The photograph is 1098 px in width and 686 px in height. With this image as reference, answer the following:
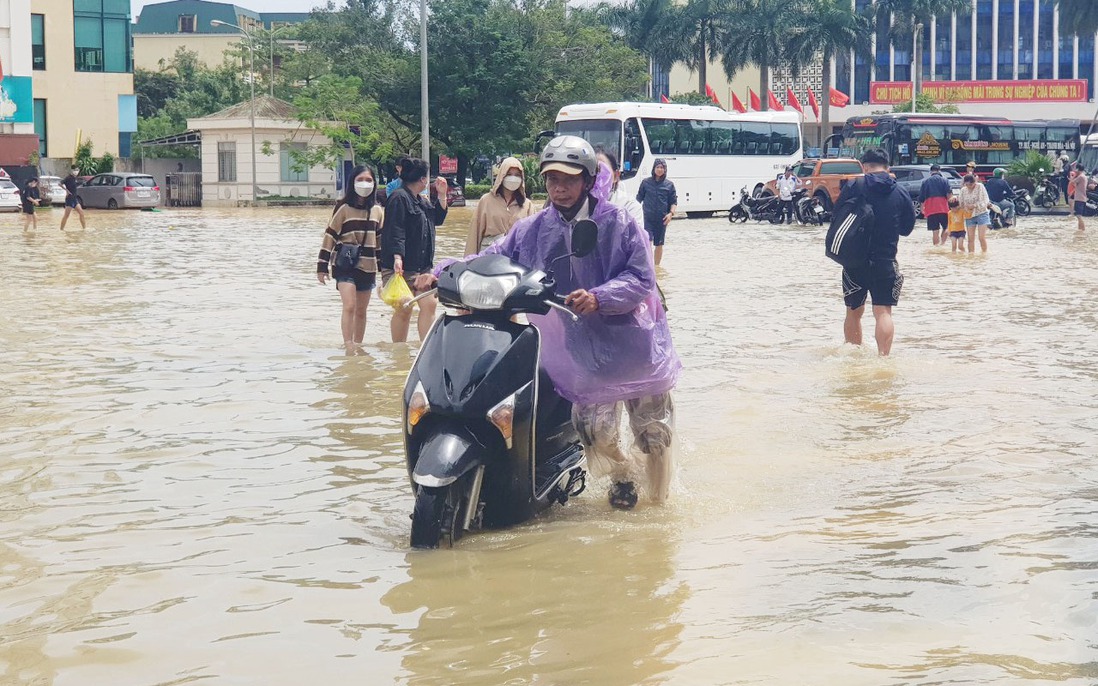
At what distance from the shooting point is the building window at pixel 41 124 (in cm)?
5984

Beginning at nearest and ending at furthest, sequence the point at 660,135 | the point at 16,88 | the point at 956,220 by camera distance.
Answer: the point at 956,220 → the point at 660,135 → the point at 16,88

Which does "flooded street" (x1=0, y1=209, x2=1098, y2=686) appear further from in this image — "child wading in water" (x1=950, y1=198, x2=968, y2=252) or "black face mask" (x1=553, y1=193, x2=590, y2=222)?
"child wading in water" (x1=950, y1=198, x2=968, y2=252)

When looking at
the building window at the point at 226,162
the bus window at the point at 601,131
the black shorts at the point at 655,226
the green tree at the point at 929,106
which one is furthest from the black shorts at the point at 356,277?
the green tree at the point at 929,106

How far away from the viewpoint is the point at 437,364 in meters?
5.29

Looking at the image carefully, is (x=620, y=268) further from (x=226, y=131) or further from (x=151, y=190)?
(x=226, y=131)

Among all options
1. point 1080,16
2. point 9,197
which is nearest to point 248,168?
point 9,197

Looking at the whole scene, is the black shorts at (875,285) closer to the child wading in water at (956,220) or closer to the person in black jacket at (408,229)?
the person in black jacket at (408,229)

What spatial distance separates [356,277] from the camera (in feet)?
35.7

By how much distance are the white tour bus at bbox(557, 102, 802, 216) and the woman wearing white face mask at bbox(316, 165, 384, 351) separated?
2597 centimetres

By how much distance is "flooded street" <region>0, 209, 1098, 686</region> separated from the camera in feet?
14.0

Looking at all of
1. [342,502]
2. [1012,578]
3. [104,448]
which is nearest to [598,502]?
[342,502]

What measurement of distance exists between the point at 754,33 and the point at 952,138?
3384 cm

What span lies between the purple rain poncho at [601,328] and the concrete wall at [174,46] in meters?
98.6

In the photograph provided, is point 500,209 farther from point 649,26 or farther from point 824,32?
point 649,26
